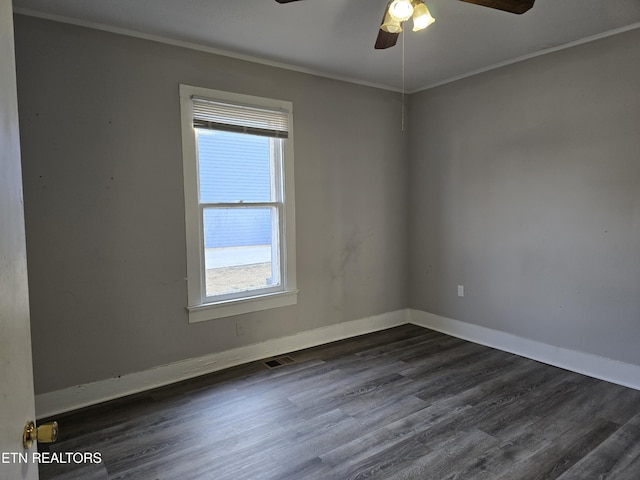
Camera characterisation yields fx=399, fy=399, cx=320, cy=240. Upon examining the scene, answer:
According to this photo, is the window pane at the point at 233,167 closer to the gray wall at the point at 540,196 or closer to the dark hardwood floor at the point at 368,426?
the dark hardwood floor at the point at 368,426

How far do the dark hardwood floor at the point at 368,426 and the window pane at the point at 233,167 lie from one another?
4.72 ft

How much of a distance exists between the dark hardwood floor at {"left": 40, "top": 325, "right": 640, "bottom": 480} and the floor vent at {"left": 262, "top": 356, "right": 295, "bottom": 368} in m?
0.06

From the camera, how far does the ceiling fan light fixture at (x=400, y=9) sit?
5.90 feet

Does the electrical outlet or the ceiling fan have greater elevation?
the ceiling fan

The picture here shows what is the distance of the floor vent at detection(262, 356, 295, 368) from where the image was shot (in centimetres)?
333

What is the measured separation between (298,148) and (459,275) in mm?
2019

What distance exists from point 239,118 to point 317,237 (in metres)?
1.27

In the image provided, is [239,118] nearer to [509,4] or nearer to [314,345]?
[509,4]

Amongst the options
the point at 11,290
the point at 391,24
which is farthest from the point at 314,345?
the point at 11,290

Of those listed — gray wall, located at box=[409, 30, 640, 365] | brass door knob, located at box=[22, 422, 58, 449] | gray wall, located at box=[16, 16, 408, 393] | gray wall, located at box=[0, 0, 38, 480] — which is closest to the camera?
gray wall, located at box=[0, 0, 38, 480]

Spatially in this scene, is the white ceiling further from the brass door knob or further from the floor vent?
the floor vent

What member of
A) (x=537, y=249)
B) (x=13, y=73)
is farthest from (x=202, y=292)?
(x=537, y=249)

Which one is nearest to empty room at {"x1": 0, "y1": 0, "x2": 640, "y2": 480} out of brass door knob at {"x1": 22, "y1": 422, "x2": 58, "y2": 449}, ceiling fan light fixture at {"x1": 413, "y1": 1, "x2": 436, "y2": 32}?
ceiling fan light fixture at {"x1": 413, "y1": 1, "x2": 436, "y2": 32}

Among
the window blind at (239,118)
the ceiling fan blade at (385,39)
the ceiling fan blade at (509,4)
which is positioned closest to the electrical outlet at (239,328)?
the window blind at (239,118)
